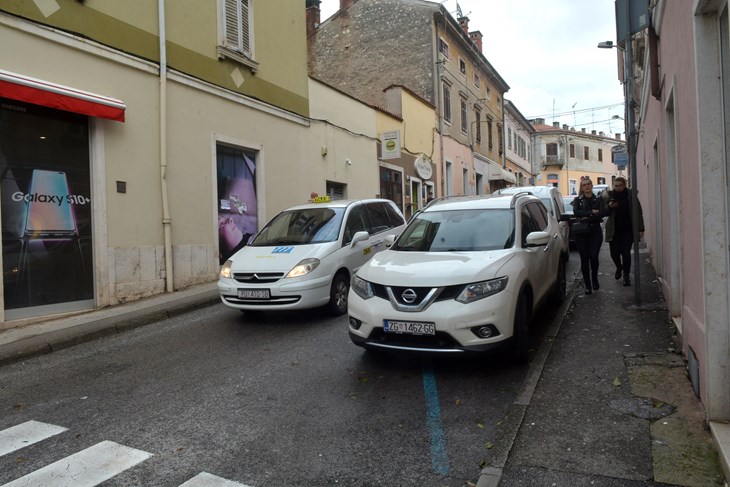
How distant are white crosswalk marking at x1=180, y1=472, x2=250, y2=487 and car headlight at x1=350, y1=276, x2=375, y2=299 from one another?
218 centimetres

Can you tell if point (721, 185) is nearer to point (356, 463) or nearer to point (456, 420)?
point (456, 420)

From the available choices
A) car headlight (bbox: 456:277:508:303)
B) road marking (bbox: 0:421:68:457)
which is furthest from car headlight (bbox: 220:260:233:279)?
car headlight (bbox: 456:277:508:303)

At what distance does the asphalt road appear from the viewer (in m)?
3.24

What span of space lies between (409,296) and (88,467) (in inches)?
108

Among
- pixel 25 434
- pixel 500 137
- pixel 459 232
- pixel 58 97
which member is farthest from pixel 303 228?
pixel 500 137

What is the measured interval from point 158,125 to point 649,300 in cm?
896

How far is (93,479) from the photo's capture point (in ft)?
10.4

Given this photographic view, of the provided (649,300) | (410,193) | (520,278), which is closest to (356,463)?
(520,278)

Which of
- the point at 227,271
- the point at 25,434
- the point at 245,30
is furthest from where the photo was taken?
the point at 245,30

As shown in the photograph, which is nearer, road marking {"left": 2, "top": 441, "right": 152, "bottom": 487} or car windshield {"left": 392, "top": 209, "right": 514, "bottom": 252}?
road marking {"left": 2, "top": 441, "right": 152, "bottom": 487}

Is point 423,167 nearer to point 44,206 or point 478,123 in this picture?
point 478,123

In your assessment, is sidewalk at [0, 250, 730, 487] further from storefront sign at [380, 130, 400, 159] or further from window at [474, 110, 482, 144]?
window at [474, 110, 482, 144]

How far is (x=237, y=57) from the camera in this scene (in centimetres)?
1161

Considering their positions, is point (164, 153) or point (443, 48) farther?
point (443, 48)
